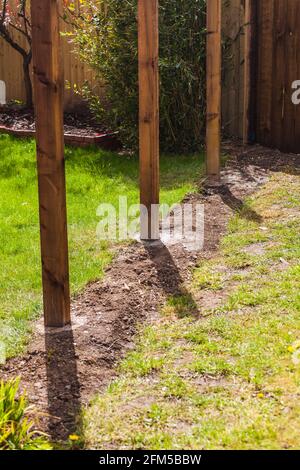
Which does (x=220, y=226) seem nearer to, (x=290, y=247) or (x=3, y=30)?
(x=290, y=247)

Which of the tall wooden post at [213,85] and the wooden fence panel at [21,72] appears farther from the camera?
the wooden fence panel at [21,72]

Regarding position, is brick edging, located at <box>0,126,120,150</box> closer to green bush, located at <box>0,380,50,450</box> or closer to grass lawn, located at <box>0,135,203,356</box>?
grass lawn, located at <box>0,135,203,356</box>

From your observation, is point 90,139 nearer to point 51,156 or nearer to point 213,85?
point 213,85

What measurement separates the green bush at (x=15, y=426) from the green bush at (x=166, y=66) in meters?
6.06

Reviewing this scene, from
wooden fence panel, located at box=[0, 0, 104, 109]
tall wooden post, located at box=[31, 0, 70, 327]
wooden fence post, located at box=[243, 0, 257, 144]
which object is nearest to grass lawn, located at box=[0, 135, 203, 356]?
tall wooden post, located at box=[31, 0, 70, 327]

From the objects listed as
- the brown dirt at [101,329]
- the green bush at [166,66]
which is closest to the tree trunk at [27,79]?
the green bush at [166,66]

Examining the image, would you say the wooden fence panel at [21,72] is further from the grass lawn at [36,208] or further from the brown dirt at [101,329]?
the brown dirt at [101,329]

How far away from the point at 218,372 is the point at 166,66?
18.4ft

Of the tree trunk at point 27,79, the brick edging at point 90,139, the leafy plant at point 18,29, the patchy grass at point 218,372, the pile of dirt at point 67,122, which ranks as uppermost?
the leafy plant at point 18,29

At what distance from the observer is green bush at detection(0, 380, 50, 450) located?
9.43ft

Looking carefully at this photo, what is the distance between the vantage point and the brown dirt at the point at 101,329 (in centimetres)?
338

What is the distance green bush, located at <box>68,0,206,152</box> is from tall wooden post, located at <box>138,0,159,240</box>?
3.08m
